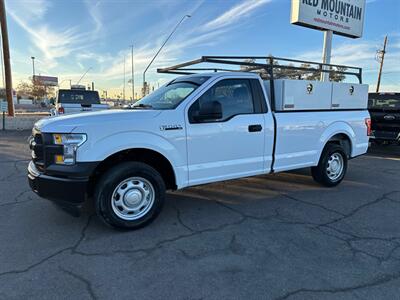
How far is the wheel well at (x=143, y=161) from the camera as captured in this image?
13.3 feet

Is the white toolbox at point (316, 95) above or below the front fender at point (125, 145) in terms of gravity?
above

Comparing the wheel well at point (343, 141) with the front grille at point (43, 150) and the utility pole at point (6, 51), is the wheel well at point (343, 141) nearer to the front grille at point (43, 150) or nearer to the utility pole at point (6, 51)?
the front grille at point (43, 150)

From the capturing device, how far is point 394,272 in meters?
3.12

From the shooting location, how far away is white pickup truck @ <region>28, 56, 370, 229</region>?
145 inches

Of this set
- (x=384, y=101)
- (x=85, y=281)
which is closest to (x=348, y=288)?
(x=85, y=281)

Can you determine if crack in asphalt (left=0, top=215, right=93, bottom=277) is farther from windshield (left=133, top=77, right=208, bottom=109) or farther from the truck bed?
the truck bed

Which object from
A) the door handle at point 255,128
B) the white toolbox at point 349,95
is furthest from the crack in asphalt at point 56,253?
the white toolbox at point 349,95

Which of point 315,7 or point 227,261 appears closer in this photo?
point 227,261

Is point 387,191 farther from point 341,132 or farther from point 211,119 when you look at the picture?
point 211,119

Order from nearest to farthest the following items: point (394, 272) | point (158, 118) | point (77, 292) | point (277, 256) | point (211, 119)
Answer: point (77, 292), point (394, 272), point (277, 256), point (158, 118), point (211, 119)

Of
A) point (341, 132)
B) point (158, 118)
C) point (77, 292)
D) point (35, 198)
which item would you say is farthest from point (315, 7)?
point (77, 292)

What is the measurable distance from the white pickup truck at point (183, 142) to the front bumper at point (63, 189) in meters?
0.01

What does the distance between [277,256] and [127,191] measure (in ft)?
6.31

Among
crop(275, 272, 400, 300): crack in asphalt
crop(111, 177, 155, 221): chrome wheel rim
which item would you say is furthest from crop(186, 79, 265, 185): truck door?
crop(275, 272, 400, 300): crack in asphalt
